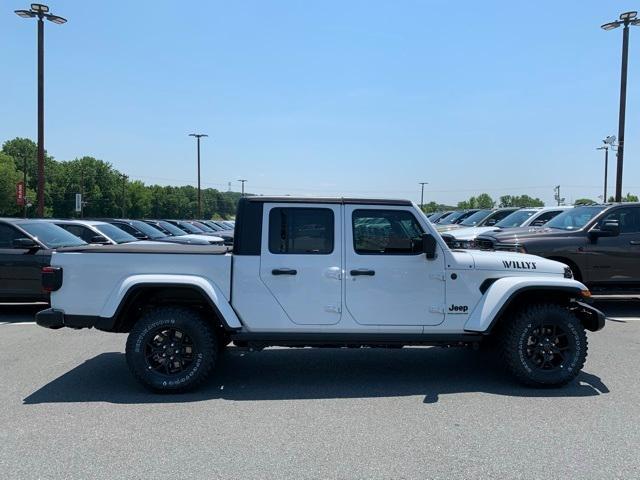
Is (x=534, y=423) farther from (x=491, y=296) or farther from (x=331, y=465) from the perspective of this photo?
(x=331, y=465)

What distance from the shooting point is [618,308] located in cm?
1023

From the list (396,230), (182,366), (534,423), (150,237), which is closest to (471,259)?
(396,230)

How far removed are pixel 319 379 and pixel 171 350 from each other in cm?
155

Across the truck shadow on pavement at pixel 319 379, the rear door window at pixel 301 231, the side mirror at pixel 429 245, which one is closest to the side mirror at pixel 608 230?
the truck shadow on pavement at pixel 319 379

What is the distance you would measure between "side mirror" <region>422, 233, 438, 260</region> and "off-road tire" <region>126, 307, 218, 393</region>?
2224mm

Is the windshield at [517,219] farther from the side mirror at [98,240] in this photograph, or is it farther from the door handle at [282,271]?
the door handle at [282,271]

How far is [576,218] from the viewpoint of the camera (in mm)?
9992

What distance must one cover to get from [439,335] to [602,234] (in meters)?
5.48

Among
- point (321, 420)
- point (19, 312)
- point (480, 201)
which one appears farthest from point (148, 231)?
point (480, 201)

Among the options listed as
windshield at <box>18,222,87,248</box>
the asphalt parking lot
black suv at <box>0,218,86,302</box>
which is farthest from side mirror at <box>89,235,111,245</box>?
the asphalt parking lot

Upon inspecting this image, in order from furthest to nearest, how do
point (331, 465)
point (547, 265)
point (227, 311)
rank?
point (547, 265) → point (227, 311) → point (331, 465)

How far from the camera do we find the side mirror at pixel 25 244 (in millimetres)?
8789

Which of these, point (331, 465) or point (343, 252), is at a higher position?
point (343, 252)

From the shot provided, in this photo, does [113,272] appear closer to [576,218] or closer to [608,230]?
[608,230]
